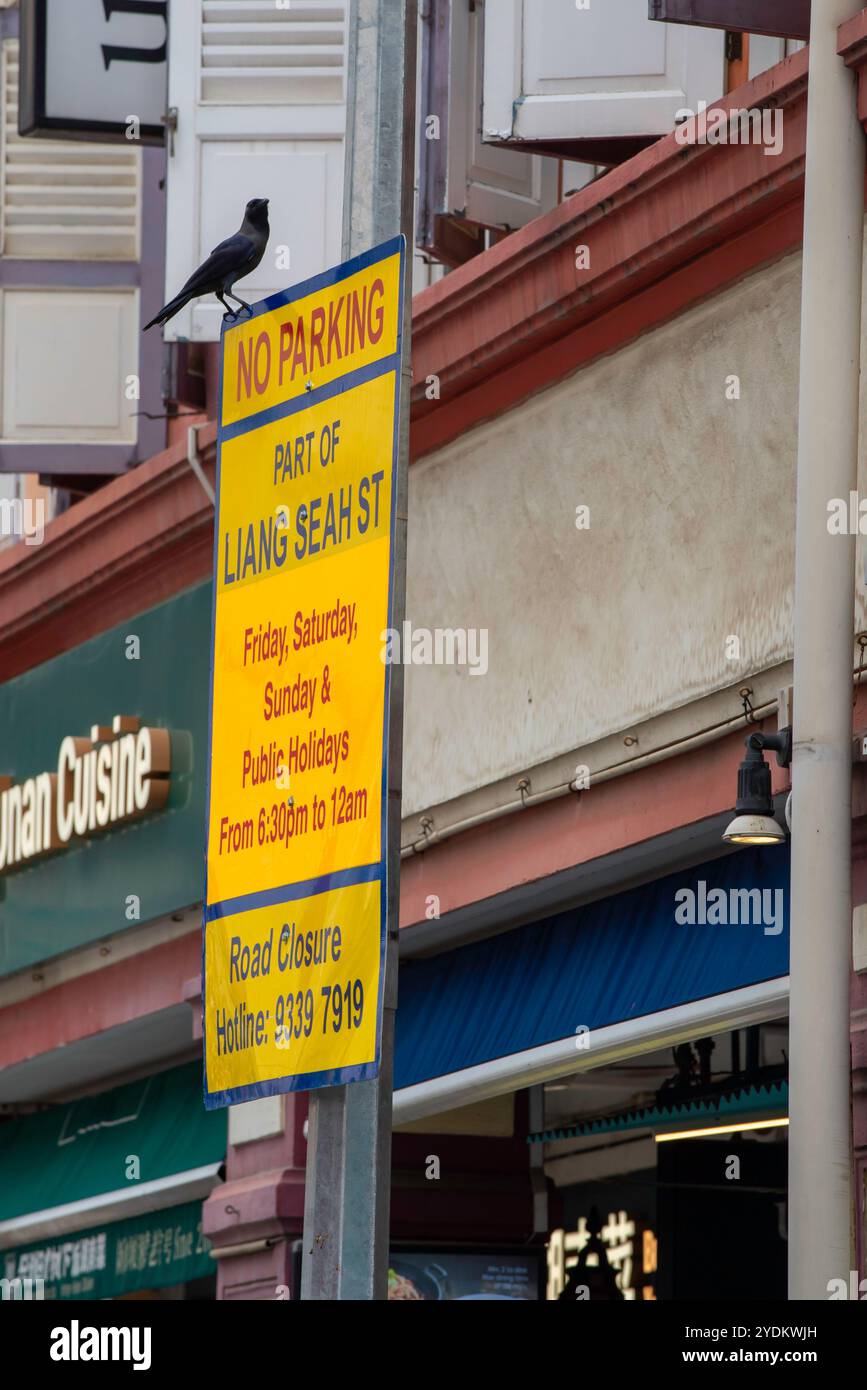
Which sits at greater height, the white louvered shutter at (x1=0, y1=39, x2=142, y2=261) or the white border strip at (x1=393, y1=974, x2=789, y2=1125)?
the white louvered shutter at (x1=0, y1=39, x2=142, y2=261)

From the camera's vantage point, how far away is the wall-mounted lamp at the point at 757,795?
831 centimetres

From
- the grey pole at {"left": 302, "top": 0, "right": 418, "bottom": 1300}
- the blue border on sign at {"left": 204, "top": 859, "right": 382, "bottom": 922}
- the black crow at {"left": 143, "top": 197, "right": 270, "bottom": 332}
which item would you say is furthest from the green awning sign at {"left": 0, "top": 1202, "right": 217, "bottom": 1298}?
the grey pole at {"left": 302, "top": 0, "right": 418, "bottom": 1300}

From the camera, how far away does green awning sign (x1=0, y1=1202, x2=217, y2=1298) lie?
14000 millimetres

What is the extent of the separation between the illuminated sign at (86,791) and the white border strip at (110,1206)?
1984 mm

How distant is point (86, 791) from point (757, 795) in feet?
22.1

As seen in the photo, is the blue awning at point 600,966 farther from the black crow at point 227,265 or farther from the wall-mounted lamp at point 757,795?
the black crow at point 227,265

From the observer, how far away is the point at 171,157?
1251 cm

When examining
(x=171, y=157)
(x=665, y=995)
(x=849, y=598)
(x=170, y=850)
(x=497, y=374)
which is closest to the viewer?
(x=849, y=598)

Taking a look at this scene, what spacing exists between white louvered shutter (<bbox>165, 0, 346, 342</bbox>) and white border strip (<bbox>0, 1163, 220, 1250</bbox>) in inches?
179

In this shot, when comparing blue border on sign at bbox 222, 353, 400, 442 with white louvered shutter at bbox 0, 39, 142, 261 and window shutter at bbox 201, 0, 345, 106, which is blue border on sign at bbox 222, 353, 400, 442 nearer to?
window shutter at bbox 201, 0, 345, 106

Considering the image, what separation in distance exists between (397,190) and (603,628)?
10.9ft

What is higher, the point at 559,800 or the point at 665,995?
the point at 559,800
